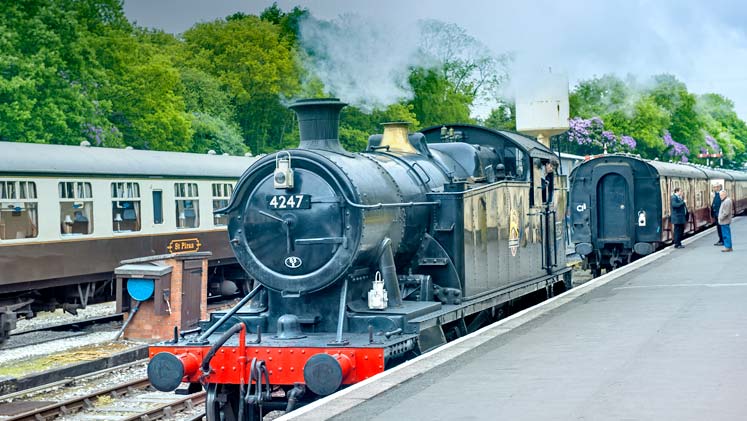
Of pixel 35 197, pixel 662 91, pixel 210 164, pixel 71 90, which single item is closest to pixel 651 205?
pixel 210 164

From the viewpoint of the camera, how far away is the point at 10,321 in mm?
14320

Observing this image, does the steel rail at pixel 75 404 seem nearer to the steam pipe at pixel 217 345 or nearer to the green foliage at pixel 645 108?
the steam pipe at pixel 217 345

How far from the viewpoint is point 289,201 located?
337 inches

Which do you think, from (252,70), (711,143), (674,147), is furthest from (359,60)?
(711,143)

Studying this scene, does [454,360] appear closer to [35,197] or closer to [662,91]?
[35,197]

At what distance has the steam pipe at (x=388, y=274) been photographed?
28.7 ft

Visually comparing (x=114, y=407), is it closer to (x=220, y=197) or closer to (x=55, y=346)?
(x=55, y=346)

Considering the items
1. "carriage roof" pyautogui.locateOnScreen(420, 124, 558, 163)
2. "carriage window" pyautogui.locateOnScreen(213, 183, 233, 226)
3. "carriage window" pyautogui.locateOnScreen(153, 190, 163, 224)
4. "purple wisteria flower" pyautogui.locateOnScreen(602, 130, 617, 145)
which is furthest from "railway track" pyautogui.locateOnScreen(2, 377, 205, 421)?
"purple wisteria flower" pyautogui.locateOnScreen(602, 130, 617, 145)

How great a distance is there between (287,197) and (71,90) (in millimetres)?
23414

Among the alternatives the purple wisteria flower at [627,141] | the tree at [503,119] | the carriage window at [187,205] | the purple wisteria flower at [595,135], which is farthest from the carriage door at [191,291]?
the purple wisteria flower at [627,141]

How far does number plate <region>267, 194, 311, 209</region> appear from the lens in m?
8.52

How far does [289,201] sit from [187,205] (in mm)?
10968

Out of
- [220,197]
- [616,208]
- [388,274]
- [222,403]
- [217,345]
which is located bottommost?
[222,403]

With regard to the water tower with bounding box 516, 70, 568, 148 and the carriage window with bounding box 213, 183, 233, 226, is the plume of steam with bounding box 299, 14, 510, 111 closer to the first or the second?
the carriage window with bounding box 213, 183, 233, 226
